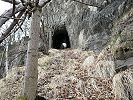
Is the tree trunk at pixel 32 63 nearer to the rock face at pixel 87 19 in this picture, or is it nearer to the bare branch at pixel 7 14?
the bare branch at pixel 7 14

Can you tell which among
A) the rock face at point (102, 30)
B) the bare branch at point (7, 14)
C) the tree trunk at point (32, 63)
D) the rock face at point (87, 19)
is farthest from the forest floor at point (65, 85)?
the bare branch at point (7, 14)

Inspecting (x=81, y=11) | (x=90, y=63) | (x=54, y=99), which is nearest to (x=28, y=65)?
(x=54, y=99)

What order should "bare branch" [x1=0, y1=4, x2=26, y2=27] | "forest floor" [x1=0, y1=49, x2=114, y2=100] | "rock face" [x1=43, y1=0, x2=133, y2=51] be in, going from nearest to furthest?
1. "bare branch" [x1=0, y1=4, x2=26, y2=27]
2. "forest floor" [x1=0, y1=49, x2=114, y2=100]
3. "rock face" [x1=43, y1=0, x2=133, y2=51]

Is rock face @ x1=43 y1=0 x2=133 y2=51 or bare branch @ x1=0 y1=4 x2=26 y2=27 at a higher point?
rock face @ x1=43 y1=0 x2=133 y2=51

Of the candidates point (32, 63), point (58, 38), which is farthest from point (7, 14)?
point (58, 38)

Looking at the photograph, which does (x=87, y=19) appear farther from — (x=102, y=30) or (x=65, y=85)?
(x=65, y=85)

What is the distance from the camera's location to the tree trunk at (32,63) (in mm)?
4727

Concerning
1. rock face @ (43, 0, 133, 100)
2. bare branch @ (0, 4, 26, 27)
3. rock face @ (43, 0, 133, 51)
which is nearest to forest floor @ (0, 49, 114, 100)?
rock face @ (43, 0, 133, 100)

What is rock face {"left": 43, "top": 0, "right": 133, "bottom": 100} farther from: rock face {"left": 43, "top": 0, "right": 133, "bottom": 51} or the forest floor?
the forest floor

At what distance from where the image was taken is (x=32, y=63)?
4828 mm

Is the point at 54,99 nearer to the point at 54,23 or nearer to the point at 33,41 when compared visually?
the point at 33,41

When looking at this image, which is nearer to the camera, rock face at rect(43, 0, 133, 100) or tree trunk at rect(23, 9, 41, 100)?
tree trunk at rect(23, 9, 41, 100)

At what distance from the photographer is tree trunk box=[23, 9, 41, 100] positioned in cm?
473

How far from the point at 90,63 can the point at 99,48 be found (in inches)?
92.3
